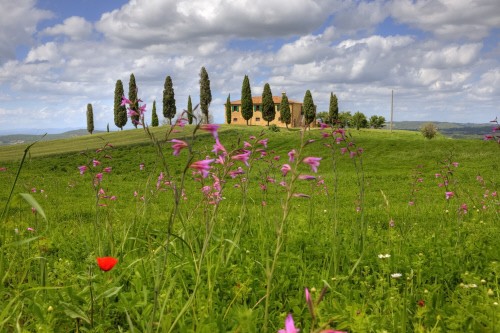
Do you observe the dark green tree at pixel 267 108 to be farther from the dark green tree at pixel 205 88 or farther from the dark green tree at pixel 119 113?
the dark green tree at pixel 119 113

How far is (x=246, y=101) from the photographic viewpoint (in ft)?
212

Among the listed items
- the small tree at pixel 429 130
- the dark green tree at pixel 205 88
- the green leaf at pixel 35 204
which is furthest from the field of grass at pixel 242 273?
the dark green tree at pixel 205 88

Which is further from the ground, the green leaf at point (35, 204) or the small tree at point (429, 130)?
the green leaf at point (35, 204)

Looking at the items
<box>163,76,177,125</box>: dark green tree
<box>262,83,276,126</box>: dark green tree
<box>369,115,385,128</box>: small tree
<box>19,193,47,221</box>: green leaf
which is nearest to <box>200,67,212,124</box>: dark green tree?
<box>163,76,177,125</box>: dark green tree

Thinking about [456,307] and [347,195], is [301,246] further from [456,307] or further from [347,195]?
[347,195]

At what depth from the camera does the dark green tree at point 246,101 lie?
64000 millimetres

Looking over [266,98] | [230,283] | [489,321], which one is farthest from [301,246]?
[266,98]

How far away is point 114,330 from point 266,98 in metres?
62.5

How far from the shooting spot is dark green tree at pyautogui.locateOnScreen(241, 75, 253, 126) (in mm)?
64000

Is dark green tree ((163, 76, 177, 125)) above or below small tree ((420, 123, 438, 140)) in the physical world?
above

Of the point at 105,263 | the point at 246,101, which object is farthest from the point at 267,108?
the point at 105,263

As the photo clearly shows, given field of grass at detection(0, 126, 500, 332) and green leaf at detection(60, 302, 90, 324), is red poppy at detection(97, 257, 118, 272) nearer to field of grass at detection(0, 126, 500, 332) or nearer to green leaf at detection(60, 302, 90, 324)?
field of grass at detection(0, 126, 500, 332)

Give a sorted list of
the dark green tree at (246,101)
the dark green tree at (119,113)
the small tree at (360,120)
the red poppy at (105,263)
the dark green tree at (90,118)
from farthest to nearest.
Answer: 1. the dark green tree at (90,118)
2. the small tree at (360,120)
3. the dark green tree at (119,113)
4. the dark green tree at (246,101)
5. the red poppy at (105,263)

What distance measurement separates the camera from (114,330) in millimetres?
2896
